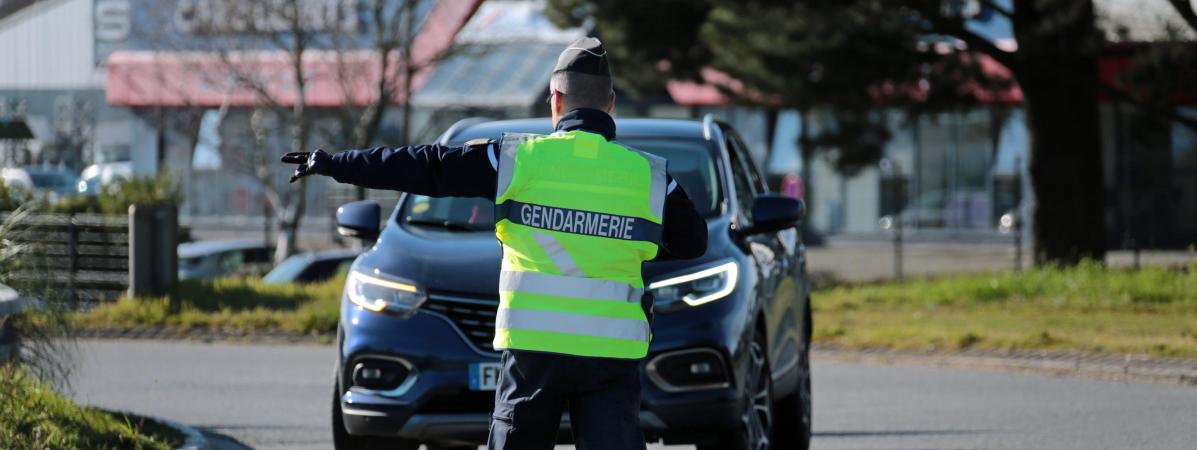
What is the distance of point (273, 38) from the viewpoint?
2766cm

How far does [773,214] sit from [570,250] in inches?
129

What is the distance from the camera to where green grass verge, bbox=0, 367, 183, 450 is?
24.1ft

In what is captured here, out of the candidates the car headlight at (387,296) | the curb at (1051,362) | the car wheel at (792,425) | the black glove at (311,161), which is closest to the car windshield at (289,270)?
the curb at (1051,362)

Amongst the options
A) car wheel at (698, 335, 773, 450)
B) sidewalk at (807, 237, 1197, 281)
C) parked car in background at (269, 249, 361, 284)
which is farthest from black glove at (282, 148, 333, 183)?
sidewalk at (807, 237, 1197, 281)

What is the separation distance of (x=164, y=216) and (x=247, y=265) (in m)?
7.91

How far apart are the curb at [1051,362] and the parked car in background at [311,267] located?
8.62 metres

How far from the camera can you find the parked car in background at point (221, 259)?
23719mm

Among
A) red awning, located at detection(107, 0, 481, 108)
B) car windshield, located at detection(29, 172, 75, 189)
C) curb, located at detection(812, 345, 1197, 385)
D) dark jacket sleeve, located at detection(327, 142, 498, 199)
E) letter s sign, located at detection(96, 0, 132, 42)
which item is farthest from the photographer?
letter s sign, located at detection(96, 0, 132, 42)

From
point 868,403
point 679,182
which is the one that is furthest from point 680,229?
point 868,403

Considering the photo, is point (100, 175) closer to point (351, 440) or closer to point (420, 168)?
point (351, 440)

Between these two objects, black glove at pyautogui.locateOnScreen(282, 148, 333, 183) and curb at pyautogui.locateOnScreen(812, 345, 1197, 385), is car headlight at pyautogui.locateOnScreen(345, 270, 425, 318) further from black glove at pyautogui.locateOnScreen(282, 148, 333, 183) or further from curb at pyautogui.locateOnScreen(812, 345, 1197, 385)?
curb at pyautogui.locateOnScreen(812, 345, 1197, 385)

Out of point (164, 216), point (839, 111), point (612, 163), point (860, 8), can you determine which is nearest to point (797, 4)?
point (860, 8)

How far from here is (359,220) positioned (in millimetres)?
7879

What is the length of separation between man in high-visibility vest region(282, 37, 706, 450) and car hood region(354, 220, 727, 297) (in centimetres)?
228
